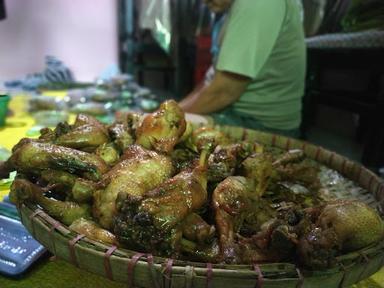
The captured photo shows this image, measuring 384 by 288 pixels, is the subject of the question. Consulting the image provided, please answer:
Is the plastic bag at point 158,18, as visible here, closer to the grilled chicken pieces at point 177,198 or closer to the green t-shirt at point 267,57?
the green t-shirt at point 267,57

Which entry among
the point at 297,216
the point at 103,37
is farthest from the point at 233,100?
the point at 103,37

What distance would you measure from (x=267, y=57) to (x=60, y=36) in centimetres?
397

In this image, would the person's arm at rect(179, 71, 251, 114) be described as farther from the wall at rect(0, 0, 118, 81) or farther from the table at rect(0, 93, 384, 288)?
the wall at rect(0, 0, 118, 81)

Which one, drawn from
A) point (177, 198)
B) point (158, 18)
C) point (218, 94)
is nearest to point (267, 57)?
point (218, 94)

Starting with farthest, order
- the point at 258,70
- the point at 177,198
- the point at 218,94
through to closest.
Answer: the point at 218,94
the point at 258,70
the point at 177,198

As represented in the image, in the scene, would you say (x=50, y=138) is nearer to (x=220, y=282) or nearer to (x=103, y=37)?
(x=220, y=282)

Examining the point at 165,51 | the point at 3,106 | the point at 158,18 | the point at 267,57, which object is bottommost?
the point at 3,106

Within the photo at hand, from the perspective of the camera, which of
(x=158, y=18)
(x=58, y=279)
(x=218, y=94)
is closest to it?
(x=58, y=279)

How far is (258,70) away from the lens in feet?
5.83

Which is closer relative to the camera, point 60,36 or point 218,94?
point 218,94

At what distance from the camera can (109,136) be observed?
1.04m

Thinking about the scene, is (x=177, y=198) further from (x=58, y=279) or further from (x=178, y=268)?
(x=58, y=279)

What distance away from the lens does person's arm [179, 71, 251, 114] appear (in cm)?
182

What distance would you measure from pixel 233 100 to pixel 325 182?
0.91 meters
